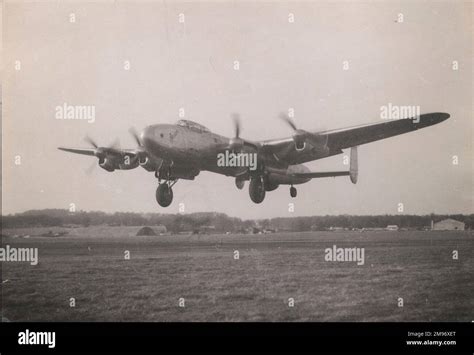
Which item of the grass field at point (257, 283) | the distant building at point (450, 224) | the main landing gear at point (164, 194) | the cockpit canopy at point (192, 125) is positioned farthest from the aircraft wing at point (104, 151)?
the distant building at point (450, 224)

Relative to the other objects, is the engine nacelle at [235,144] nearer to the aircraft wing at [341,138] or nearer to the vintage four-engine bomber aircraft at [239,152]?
the vintage four-engine bomber aircraft at [239,152]

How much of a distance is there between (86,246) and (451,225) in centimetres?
1080

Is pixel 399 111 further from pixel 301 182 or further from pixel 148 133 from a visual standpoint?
pixel 148 133

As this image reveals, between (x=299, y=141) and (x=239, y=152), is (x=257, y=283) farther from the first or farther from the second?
(x=299, y=141)

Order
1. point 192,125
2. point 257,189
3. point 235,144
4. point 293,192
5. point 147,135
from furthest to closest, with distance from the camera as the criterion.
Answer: point 257,189
point 293,192
point 235,144
point 192,125
point 147,135

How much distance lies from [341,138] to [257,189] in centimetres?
284

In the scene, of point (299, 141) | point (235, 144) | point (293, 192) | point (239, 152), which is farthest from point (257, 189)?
point (299, 141)

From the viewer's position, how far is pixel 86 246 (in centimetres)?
1465

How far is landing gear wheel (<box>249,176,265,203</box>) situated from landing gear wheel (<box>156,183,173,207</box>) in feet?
7.74

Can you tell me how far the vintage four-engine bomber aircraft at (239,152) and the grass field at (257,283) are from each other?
1855 millimetres

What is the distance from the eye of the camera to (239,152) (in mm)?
12984

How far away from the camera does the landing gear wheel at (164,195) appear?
42.7 feet

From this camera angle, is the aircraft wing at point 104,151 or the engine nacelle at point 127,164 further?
the engine nacelle at point 127,164
